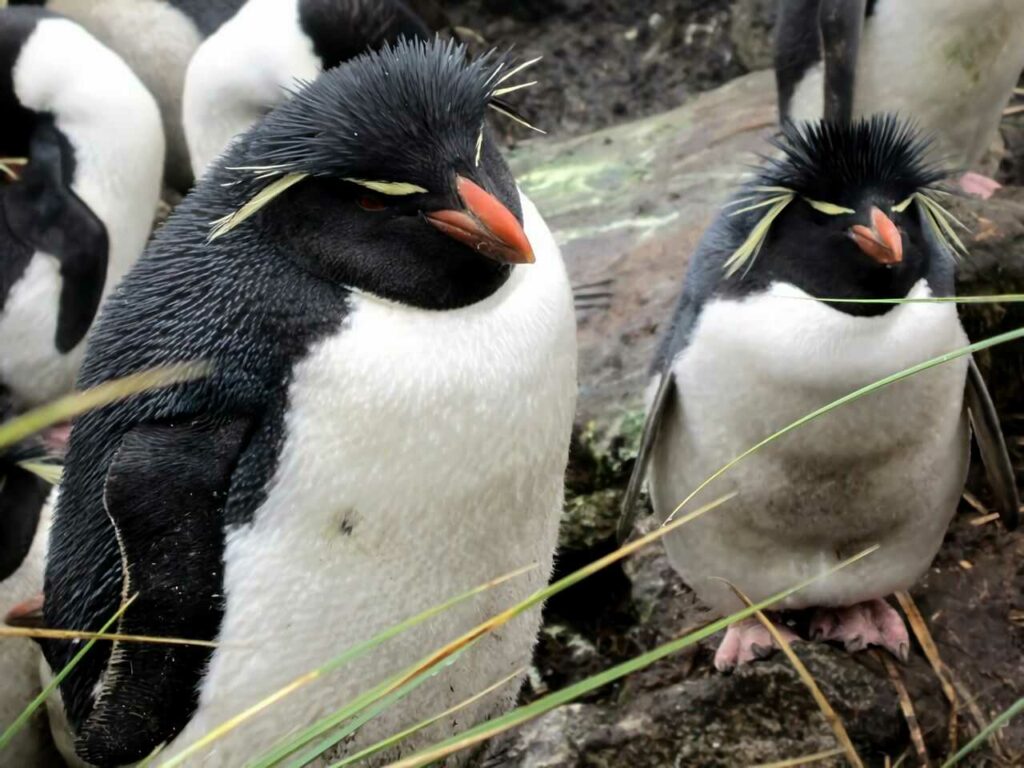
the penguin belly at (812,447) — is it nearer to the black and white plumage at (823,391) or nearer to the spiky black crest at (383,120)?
the black and white plumage at (823,391)

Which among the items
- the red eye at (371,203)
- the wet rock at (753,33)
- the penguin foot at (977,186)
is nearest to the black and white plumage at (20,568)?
the red eye at (371,203)

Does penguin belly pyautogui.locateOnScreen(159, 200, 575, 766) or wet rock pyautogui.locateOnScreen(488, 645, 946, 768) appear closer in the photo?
penguin belly pyautogui.locateOnScreen(159, 200, 575, 766)

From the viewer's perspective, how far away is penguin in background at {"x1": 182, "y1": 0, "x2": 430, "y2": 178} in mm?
3658

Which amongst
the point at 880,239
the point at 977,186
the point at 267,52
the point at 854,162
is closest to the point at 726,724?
the point at 880,239

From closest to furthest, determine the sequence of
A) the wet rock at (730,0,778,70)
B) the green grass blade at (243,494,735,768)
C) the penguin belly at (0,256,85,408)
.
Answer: the green grass blade at (243,494,735,768)
the penguin belly at (0,256,85,408)
the wet rock at (730,0,778,70)

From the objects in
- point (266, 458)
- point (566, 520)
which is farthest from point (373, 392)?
point (566, 520)

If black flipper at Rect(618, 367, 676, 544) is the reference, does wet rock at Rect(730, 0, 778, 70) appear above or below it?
below

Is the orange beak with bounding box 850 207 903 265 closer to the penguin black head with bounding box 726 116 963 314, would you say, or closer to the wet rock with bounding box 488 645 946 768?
the penguin black head with bounding box 726 116 963 314

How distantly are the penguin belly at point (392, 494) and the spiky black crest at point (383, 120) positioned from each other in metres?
0.18

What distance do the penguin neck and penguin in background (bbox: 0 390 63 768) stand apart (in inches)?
49.4

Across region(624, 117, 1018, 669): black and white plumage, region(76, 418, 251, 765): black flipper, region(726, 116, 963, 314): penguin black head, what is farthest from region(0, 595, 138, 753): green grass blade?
region(726, 116, 963, 314): penguin black head

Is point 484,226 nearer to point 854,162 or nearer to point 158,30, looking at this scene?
point 854,162

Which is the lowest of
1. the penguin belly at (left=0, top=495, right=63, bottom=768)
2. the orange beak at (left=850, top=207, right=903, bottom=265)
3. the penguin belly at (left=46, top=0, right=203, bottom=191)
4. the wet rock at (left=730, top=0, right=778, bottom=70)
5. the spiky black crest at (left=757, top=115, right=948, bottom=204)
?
the wet rock at (left=730, top=0, right=778, bottom=70)

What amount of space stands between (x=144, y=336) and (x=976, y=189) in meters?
2.58
